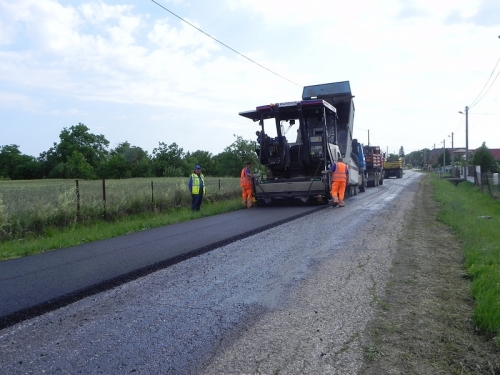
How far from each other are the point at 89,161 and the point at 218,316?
77739 millimetres

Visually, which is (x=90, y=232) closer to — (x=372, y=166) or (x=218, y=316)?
(x=218, y=316)

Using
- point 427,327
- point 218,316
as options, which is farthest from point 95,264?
point 427,327

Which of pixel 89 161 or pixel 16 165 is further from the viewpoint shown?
pixel 89 161

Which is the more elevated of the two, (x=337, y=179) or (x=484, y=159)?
(x=484, y=159)

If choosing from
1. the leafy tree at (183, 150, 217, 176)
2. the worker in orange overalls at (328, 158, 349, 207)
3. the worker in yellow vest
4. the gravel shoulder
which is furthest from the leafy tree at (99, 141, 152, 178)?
the gravel shoulder

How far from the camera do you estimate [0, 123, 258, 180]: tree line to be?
60219 mm

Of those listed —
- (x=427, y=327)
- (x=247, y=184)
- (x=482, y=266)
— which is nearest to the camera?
(x=427, y=327)

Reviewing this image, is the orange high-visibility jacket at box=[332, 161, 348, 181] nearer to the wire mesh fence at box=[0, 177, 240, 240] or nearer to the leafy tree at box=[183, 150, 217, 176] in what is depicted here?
the wire mesh fence at box=[0, 177, 240, 240]

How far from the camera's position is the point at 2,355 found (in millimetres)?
3768

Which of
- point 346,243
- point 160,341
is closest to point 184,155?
point 346,243

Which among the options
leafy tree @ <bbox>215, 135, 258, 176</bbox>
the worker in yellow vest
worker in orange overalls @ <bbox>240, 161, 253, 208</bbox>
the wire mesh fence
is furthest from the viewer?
leafy tree @ <bbox>215, 135, 258, 176</bbox>

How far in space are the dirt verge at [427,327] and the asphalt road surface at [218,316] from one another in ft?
0.61

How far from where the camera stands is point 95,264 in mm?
7074

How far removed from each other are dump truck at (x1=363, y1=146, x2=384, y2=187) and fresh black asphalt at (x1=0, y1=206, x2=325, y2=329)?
20767 millimetres
